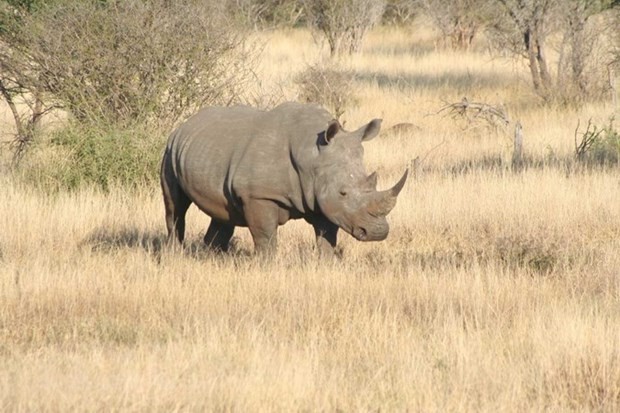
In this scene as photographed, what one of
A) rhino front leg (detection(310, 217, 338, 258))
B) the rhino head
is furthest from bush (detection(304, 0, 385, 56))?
the rhino head

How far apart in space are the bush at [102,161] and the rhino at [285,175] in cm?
A: 346

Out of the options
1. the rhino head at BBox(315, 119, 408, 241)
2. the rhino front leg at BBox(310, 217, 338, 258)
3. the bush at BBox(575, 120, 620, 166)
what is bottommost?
the bush at BBox(575, 120, 620, 166)

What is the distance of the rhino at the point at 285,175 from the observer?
29.5ft

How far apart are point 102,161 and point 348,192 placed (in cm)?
509

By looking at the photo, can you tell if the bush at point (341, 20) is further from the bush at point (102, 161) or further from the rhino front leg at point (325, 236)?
the rhino front leg at point (325, 236)

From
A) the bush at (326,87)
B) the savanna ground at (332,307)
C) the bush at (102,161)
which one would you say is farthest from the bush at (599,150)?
the bush at (326,87)

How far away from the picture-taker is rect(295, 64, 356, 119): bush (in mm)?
21812

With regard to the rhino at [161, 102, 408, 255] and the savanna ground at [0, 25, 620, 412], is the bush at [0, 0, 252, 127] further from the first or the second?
the rhino at [161, 102, 408, 255]

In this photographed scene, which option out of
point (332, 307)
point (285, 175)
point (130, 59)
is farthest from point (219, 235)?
point (130, 59)

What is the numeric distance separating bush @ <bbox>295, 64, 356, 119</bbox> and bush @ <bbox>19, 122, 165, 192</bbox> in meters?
8.33

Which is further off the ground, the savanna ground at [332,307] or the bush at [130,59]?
the bush at [130,59]

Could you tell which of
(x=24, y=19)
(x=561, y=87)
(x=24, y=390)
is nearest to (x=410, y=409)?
(x=24, y=390)

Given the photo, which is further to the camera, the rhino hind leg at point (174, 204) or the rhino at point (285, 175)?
the rhino hind leg at point (174, 204)

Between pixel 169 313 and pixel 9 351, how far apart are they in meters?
1.26
